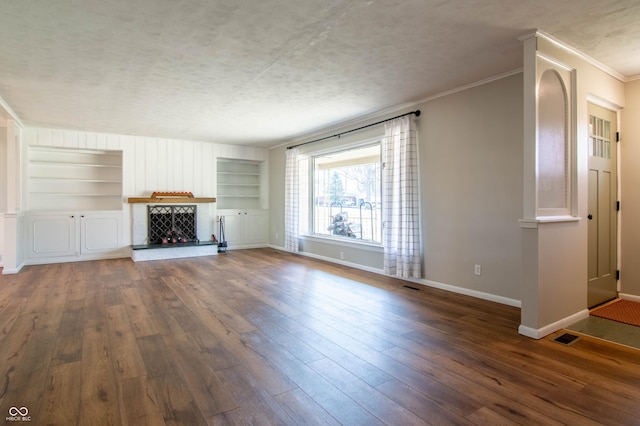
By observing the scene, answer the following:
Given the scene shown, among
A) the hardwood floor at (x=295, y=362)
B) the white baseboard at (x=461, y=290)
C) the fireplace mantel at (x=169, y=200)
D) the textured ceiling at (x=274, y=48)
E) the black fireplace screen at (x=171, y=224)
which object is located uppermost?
the textured ceiling at (x=274, y=48)

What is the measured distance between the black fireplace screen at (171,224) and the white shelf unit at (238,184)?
1042 millimetres

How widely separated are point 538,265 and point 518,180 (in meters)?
1.09

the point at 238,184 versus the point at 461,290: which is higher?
the point at 238,184

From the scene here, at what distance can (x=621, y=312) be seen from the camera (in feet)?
11.1

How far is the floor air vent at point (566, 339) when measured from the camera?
2703 millimetres

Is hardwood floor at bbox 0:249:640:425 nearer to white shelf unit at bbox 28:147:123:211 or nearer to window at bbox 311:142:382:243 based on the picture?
window at bbox 311:142:382:243

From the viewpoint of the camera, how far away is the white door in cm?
345

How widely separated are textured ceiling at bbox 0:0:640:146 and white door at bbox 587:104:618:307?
1.94 ft

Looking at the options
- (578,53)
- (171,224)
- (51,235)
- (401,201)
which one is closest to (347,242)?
(401,201)

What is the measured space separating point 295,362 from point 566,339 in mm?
2195

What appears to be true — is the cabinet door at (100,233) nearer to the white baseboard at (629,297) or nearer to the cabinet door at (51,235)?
the cabinet door at (51,235)

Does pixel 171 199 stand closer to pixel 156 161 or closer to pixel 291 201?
pixel 156 161

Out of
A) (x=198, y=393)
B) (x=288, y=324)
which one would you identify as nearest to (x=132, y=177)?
(x=288, y=324)

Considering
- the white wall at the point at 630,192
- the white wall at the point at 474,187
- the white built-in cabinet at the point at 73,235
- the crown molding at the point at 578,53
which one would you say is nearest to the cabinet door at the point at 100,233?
the white built-in cabinet at the point at 73,235
